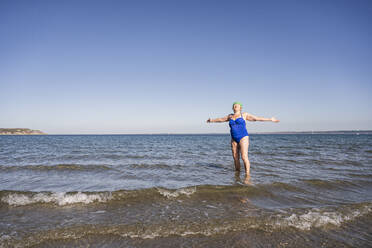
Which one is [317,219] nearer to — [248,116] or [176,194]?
[176,194]

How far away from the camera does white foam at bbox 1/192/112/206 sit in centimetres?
515

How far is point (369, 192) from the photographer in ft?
20.1

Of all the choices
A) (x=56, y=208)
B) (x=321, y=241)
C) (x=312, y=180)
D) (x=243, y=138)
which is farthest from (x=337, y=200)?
(x=56, y=208)

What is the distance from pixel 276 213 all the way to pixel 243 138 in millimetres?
3571

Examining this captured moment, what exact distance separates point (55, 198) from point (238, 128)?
6.20m

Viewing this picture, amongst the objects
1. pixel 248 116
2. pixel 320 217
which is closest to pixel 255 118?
pixel 248 116

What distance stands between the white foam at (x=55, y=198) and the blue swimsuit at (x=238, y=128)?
191 inches

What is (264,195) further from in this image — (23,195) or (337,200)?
(23,195)

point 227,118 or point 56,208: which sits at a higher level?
point 227,118

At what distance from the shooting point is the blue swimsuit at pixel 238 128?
7.47 meters

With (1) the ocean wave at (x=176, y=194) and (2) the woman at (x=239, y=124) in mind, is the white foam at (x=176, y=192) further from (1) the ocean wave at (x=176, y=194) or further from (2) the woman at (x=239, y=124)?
(2) the woman at (x=239, y=124)

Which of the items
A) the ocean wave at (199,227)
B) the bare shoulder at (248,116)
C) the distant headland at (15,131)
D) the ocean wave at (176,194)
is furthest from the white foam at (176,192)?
the distant headland at (15,131)

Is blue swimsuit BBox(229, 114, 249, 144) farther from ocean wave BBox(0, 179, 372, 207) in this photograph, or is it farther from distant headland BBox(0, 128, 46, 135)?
distant headland BBox(0, 128, 46, 135)

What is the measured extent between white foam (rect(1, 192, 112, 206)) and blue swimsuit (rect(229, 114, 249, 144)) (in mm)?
4848
